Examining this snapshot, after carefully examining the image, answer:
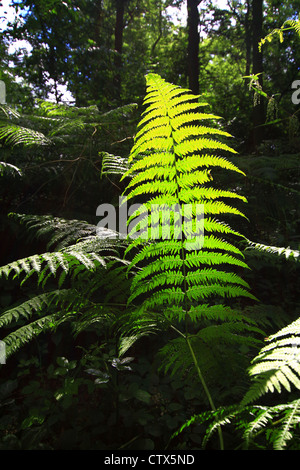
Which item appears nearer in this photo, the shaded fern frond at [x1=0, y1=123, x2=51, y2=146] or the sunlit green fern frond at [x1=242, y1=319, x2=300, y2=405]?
the sunlit green fern frond at [x1=242, y1=319, x2=300, y2=405]

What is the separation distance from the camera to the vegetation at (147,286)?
3.51ft

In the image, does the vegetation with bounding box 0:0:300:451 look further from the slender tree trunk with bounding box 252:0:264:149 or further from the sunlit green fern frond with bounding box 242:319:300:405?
the slender tree trunk with bounding box 252:0:264:149

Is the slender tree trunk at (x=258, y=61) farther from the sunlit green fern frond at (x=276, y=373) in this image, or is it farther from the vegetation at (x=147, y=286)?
the sunlit green fern frond at (x=276, y=373)

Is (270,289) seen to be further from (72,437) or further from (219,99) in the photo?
(219,99)

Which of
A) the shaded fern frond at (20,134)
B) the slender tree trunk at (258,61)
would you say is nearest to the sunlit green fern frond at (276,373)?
the shaded fern frond at (20,134)

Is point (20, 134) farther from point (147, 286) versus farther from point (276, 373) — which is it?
point (276, 373)

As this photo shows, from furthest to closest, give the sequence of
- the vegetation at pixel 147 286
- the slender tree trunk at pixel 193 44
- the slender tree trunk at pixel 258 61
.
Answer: the slender tree trunk at pixel 258 61
the slender tree trunk at pixel 193 44
the vegetation at pixel 147 286

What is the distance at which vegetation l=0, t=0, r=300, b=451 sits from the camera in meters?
1.07

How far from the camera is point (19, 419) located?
1.41 meters

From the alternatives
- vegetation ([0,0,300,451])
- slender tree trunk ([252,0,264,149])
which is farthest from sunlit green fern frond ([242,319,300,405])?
slender tree trunk ([252,0,264,149])

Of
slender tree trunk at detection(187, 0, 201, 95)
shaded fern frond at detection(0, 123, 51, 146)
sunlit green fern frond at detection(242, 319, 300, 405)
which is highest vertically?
slender tree trunk at detection(187, 0, 201, 95)

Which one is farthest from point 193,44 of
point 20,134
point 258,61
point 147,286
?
point 147,286
